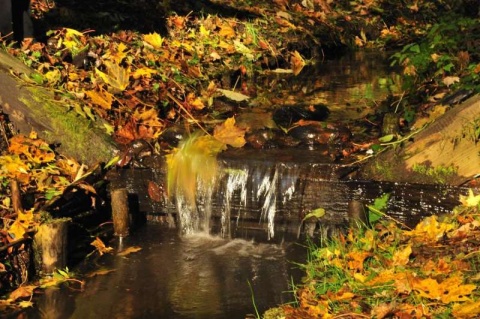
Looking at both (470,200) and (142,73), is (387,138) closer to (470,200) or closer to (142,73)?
(470,200)

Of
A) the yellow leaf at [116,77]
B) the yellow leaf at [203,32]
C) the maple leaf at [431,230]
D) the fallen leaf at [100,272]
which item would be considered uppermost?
the yellow leaf at [203,32]

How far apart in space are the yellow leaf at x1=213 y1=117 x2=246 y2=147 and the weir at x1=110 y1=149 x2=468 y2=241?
209 millimetres

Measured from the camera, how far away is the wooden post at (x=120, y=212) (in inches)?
298

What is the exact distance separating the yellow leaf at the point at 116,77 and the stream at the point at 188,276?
1.56 metres

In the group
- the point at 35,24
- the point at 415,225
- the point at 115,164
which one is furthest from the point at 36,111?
the point at 415,225

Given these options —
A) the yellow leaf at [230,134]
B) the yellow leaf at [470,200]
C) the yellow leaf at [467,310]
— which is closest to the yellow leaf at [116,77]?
the yellow leaf at [230,134]

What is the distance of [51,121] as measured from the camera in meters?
8.16

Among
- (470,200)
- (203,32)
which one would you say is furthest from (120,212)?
(203,32)

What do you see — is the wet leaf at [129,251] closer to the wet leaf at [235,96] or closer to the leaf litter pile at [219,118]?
the leaf litter pile at [219,118]

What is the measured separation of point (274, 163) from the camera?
7.71m

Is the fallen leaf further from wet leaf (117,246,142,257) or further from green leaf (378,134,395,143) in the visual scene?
green leaf (378,134,395,143)

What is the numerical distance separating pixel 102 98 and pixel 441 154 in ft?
13.5

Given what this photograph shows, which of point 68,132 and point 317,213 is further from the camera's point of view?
point 68,132

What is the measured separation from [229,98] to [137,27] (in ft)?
9.90
